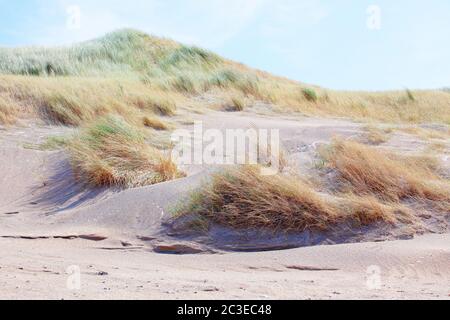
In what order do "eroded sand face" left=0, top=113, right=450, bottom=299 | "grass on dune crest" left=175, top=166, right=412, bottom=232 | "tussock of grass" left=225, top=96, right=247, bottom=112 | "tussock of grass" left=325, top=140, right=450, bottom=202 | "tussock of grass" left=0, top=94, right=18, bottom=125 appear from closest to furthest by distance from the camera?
"eroded sand face" left=0, top=113, right=450, bottom=299
"grass on dune crest" left=175, top=166, right=412, bottom=232
"tussock of grass" left=325, top=140, right=450, bottom=202
"tussock of grass" left=0, top=94, right=18, bottom=125
"tussock of grass" left=225, top=96, right=247, bottom=112

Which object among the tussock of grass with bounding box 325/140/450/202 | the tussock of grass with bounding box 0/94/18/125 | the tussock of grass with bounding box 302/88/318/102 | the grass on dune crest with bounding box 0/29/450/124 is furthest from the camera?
the tussock of grass with bounding box 302/88/318/102

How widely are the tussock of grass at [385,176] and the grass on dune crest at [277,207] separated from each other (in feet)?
1.02

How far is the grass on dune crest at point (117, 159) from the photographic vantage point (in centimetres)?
775

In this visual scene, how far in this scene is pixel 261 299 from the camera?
375 centimetres

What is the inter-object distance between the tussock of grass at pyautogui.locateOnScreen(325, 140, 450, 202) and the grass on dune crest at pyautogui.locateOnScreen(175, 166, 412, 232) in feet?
1.02

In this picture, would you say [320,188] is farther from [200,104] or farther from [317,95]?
[317,95]

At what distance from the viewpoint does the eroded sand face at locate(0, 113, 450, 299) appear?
410cm

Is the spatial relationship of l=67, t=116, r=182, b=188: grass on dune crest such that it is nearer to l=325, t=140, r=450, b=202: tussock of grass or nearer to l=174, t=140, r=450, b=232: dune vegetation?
l=174, t=140, r=450, b=232: dune vegetation

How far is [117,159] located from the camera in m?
7.96

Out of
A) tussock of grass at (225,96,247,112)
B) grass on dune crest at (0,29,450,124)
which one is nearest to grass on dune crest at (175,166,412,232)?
grass on dune crest at (0,29,450,124)

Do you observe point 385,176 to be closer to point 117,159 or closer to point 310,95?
point 117,159

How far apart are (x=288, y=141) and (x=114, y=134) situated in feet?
7.94

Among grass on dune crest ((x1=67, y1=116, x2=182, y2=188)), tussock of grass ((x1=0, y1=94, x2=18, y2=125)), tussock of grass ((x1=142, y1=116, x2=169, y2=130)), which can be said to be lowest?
grass on dune crest ((x1=67, y1=116, x2=182, y2=188))

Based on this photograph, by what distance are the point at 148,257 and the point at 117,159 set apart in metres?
2.39
